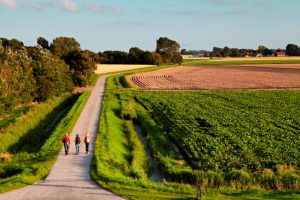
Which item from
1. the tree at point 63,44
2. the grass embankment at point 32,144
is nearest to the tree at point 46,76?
the grass embankment at point 32,144

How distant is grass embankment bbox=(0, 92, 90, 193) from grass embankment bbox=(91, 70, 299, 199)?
2.97m

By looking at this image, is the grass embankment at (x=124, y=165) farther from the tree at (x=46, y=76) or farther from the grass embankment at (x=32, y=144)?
the tree at (x=46, y=76)

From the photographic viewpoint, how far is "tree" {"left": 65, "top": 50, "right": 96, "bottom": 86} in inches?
3430

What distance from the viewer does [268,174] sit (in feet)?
77.5

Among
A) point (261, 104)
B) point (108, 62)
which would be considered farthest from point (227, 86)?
point (108, 62)

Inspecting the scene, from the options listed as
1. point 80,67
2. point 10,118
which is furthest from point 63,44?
point 10,118

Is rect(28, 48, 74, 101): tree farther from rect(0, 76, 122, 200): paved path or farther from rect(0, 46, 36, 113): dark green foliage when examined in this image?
rect(0, 76, 122, 200): paved path

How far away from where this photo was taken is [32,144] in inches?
1426

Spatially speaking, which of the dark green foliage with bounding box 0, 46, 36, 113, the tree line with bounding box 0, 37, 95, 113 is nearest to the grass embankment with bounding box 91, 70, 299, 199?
the dark green foliage with bounding box 0, 46, 36, 113

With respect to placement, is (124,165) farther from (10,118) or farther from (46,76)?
(46,76)

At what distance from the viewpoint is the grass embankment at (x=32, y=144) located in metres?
23.6

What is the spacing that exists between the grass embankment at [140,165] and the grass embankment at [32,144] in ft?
9.73

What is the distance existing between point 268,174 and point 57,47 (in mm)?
125585

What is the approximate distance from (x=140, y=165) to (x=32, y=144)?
12673mm
